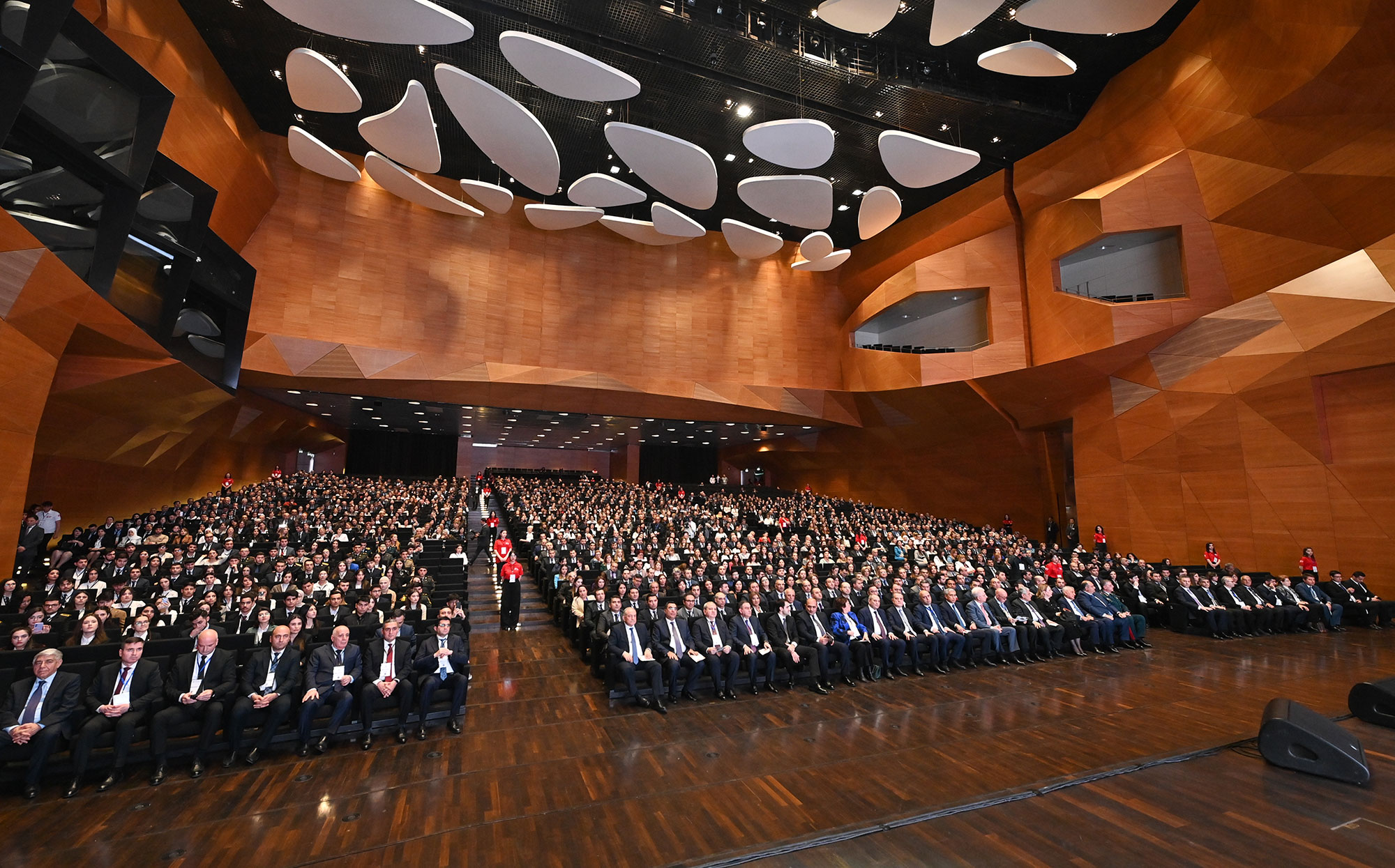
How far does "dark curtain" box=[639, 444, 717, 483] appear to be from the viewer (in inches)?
1254

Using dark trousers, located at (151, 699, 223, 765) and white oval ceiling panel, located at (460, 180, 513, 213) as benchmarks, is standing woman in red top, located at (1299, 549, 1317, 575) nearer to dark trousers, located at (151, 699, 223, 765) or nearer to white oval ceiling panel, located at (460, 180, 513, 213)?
dark trousers, located at (151, 699, 223, 765)

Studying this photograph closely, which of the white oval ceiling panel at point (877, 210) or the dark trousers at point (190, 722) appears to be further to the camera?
the white oval ceiling panel at point (877, 210)

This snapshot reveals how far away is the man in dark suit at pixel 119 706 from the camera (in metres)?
3.95

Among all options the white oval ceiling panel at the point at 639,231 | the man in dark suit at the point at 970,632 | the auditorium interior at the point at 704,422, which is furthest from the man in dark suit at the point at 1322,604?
the white oval ceiling panel at the point at 639,231

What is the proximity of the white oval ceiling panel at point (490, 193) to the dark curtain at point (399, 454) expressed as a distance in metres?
15.1

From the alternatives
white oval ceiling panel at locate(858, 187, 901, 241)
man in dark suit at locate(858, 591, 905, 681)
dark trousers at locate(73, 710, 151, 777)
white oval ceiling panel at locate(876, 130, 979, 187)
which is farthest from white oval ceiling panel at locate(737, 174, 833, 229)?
dark trousers at locate(73, 710, 151, 777)

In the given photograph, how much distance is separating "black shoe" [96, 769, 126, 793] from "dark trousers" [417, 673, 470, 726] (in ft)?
6.21

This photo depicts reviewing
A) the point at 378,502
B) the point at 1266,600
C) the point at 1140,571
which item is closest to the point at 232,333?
the point at 378,502

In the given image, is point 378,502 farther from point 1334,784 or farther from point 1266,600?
point 1266,600

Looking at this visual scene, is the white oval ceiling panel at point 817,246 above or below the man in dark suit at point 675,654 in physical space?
above

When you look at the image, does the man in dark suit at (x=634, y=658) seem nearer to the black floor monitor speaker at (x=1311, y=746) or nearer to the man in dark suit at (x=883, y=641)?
the man in dark suit at (x=883, y=641)

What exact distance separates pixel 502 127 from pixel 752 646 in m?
10.3

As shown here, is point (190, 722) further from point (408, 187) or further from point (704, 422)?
point (704, 422)

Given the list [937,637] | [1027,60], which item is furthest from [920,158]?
[937,637]
